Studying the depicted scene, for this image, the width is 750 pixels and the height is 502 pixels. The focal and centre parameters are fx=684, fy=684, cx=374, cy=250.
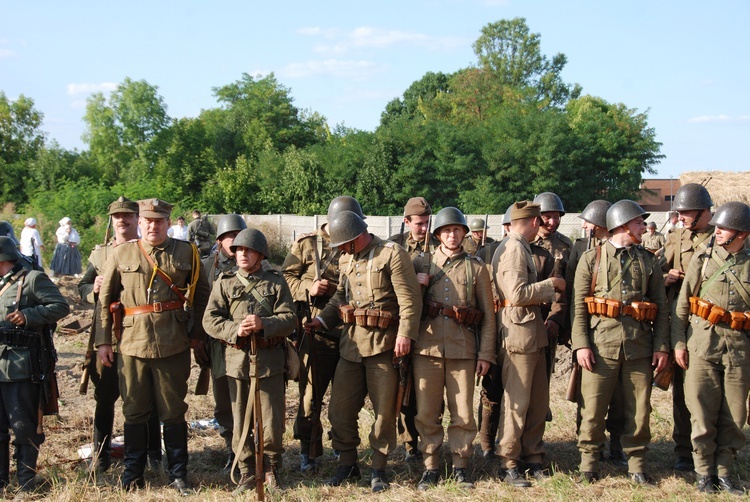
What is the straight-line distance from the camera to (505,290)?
5.51 metres

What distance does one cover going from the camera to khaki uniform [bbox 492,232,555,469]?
542cm

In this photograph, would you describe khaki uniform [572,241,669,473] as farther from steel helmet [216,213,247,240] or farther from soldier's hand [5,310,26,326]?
soldier's hand [5,310,26,326]

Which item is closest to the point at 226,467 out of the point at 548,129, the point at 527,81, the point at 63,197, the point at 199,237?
the point at 199,237

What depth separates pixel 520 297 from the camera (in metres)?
5.39

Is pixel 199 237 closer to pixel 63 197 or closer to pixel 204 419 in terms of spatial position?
pixel 204 419

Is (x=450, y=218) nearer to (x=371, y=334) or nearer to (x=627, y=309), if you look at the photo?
(x=371, y=334)

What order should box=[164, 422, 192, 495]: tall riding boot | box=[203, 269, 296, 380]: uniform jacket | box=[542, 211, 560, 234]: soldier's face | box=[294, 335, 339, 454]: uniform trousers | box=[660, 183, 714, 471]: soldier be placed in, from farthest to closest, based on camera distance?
box=[542, 211, 560, 234]: soldier's face
box=[294, 335, 339, 454]: uniform trousers
box=[660, 183, 714, 471]: soldier
box=[164, 422, 192, 495]: tall riding boot
box=[203, 269, 296, 380]: uniform jacket

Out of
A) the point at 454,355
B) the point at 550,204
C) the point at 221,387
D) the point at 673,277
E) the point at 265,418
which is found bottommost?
the point at 265,418

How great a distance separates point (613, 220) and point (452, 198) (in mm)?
26552

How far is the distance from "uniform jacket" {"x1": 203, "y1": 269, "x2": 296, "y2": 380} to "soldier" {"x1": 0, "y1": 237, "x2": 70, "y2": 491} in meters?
1.23

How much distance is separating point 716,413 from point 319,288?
133 inches

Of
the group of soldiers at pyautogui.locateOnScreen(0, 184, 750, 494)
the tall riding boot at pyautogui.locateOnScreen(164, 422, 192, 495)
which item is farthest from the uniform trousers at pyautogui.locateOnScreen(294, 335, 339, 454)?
the tall riding boot at pyautogui.locateOnScreen(164, 422, 192, 495)

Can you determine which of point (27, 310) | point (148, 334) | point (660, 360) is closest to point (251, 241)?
point (148, 334)

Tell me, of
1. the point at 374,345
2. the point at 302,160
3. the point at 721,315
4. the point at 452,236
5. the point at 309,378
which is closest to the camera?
the point at 721,315
